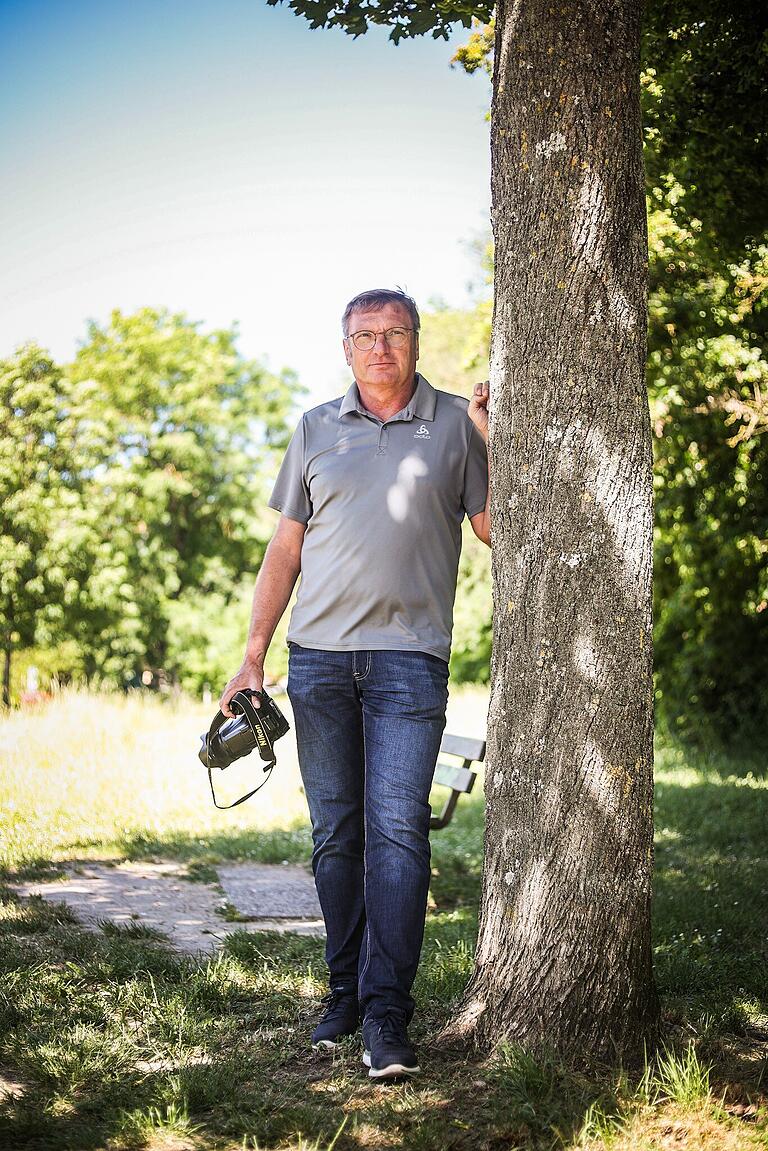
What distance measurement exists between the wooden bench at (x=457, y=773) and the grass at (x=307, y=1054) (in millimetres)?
385

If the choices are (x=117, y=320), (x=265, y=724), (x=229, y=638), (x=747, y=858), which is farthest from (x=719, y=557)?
(x=117, y=320)

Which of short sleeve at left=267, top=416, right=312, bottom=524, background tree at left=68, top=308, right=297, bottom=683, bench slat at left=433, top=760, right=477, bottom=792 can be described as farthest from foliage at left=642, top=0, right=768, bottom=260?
background tree at left=68, top=308, right=297, bottom=683

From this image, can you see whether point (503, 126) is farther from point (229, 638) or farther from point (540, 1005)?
point (229, 638)

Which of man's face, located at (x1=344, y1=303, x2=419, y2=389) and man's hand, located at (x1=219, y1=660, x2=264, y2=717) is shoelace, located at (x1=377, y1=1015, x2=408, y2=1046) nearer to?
man's hand, located at (x1=219, y1=660, x2=264, y2=717)

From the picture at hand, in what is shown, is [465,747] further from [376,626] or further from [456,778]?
[376,626]

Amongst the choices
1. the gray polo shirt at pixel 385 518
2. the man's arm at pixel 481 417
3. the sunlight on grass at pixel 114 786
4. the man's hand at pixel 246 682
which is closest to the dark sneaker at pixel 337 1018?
the man's hand at pixel 246 682

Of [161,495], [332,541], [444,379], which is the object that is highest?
[444,379]

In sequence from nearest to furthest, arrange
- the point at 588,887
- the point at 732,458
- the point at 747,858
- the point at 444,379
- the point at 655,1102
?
1. the point at 655,1102
2. the point at 588,887
3. the point at 747,858
4. the point at 732,458
5. the point at 444,379

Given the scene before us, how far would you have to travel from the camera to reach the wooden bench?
6.20 metres

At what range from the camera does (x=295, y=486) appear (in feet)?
11.5

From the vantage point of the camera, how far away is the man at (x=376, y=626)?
124 inches

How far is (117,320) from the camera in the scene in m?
30.3

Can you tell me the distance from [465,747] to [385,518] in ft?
11.2

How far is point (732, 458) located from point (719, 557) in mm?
1065
